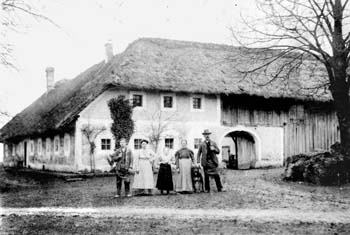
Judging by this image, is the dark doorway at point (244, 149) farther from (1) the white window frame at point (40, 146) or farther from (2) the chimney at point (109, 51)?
(1) the white window frame at point (40, 146)

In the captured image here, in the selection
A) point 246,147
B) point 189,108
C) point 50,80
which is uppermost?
point 50,80

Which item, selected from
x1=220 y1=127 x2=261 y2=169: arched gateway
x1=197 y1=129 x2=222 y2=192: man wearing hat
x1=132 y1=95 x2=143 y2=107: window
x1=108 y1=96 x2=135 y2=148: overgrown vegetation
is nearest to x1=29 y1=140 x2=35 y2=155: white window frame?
x1=108 y1=96 x2=135 y2=148: overgrown vegetation

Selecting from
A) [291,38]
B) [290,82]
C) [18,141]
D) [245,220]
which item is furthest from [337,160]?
[18,141]

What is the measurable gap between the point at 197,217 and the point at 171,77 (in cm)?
1660

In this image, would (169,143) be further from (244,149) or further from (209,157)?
(209,157)

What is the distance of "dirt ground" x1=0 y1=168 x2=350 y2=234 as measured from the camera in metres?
7.64

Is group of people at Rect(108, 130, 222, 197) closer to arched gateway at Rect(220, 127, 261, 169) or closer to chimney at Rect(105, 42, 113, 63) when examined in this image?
arched gateway at Rect(220, 127, 261, 169)

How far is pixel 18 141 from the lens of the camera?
37219mm

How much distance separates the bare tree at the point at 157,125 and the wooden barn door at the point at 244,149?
4.70 m

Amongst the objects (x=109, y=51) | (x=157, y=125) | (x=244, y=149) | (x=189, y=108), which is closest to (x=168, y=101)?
(x=189, y=108)

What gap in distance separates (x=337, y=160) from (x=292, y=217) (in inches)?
307

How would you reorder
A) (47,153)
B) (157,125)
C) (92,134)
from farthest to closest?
(47,153) → (157,125) → (92,134)

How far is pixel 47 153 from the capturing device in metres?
29.0

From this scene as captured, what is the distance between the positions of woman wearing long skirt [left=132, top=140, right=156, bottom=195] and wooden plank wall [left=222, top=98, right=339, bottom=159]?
539 inches
